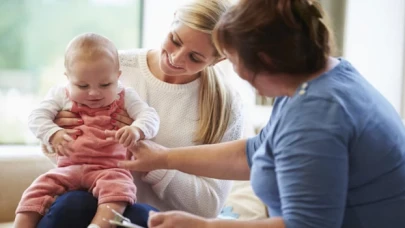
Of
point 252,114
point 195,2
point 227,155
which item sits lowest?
point 252,114

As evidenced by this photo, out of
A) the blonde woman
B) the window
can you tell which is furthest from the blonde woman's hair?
the window

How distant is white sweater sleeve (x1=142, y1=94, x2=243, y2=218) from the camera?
1751 millimetres

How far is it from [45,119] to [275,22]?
732 mm

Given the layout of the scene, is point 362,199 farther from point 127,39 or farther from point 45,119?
point 127,39

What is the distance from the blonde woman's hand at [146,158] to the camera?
1587 millimetres

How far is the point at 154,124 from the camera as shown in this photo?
1.62 metres

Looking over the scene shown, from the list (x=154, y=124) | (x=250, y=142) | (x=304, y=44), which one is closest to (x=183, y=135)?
(x=154, y=124)

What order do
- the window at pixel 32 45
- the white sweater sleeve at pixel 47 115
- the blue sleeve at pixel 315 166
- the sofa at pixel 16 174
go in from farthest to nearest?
the window at pixel 32 45, the sofa at pixel 16 174, the white sweater sleeve at pixel 47 115, the blue sleeve at pixel 315 166

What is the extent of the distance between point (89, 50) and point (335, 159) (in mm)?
730

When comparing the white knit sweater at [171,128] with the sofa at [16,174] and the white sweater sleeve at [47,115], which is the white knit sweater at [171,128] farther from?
the sofa at [16,174]

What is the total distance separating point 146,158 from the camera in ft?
5.24

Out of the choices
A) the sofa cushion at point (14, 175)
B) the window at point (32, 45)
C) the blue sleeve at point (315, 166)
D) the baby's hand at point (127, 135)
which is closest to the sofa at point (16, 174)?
the sofa cushion at point (14, 175)

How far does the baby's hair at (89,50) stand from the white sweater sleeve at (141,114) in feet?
0.40

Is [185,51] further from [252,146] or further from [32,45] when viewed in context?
[32,45]
